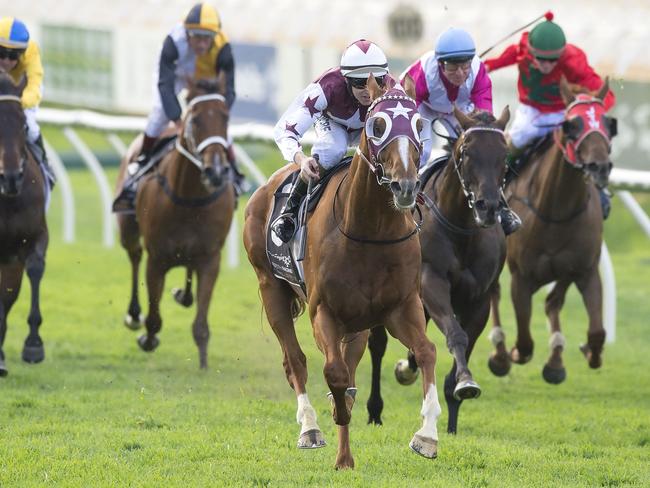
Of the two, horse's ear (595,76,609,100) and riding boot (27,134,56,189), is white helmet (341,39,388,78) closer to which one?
horse's ear (595,76,609,100)

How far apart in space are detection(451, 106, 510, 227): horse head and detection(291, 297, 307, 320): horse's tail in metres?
0.93

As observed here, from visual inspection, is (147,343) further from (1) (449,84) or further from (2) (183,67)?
(1) (449,84)

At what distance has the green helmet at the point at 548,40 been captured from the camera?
7992 mm

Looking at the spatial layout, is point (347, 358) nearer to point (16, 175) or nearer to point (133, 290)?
point (16, 175)

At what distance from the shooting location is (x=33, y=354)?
802cm

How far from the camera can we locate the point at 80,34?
21.1 meters

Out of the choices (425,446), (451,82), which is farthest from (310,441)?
(451,82)

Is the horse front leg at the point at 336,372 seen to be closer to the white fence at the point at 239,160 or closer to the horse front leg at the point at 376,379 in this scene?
the horse front leg at the point at 376,379

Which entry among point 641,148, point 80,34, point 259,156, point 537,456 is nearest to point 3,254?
point 537,456

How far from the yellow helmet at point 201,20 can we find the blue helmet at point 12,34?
1.26 meters

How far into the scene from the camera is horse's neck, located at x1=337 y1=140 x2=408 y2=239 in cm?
535

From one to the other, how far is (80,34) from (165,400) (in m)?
14.7

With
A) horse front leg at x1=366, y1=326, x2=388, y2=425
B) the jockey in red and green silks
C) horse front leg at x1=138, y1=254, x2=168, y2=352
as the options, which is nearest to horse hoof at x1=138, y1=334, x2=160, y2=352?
horse front leg at x1=138, y1=254, x2=168, y2=352

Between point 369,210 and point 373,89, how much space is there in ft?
1.56
